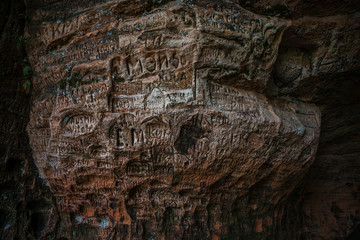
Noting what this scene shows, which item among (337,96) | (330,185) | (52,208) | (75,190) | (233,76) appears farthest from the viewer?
(330,185)

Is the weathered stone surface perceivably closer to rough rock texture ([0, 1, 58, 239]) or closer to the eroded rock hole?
the eroded rock hole

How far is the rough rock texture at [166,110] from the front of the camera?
253cm

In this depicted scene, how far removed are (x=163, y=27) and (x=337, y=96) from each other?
2.58 m

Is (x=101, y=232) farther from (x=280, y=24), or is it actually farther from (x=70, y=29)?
(x=280, y=24)

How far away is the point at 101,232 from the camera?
2.99 m

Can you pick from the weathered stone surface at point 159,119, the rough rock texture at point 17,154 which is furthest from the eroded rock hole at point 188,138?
the rough rock texture at point 17,154

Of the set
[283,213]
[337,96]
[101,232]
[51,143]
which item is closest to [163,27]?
[51,143]

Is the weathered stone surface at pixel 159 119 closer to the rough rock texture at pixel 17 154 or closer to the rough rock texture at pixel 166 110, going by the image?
the rough rock texture at pixel 166 110

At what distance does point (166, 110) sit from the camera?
2.48 meters

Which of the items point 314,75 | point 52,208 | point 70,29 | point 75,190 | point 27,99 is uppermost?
point 70,29

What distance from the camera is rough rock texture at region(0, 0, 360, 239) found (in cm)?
253

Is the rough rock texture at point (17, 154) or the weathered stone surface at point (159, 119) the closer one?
the weathered stone surface at point (159, 119)

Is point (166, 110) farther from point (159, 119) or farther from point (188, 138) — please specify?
point (188, 138)

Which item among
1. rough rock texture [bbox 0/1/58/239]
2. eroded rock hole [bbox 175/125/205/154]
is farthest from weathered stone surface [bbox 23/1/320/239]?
rough rock texture [bbox 0/1/58/239]
